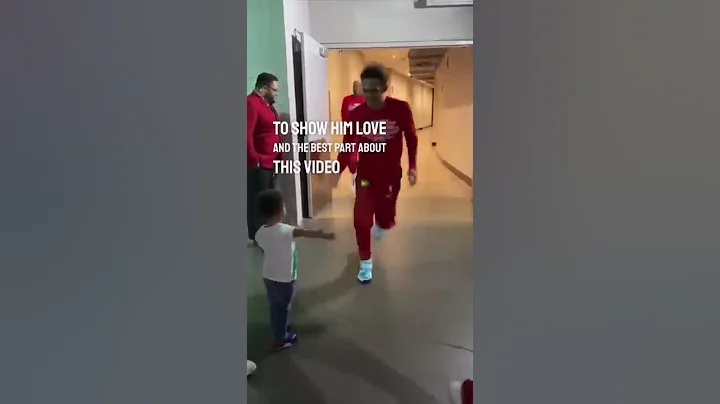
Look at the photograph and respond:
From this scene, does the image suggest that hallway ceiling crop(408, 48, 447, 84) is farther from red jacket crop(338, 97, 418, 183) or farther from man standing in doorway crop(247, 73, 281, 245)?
man standing in doorway crop(247, 73, 281, 245)

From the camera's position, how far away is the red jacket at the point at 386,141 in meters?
0.99

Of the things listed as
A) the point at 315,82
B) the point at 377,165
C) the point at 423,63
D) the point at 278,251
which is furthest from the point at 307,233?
the point at 423,63

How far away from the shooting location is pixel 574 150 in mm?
940

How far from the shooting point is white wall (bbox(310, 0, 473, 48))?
954 mm

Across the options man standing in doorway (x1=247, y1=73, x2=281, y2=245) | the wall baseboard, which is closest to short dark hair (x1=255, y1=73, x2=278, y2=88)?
man standing in doorway (x1=247, y1=73, x2=281, y2=245)

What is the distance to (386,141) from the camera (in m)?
1.00

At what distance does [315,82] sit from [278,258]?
1.14 feet

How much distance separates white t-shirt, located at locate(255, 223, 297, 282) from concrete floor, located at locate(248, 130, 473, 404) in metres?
0.02

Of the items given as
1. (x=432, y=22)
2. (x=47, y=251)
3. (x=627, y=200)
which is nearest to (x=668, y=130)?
(x=627, y=200)

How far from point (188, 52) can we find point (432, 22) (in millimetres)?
472

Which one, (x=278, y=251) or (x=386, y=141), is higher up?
(x=386, y=141)

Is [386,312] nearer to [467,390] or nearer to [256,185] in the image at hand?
[467,390]

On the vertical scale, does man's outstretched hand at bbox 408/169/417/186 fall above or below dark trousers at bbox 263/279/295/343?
above

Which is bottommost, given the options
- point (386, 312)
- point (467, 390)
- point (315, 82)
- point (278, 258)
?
point (467, 390)
